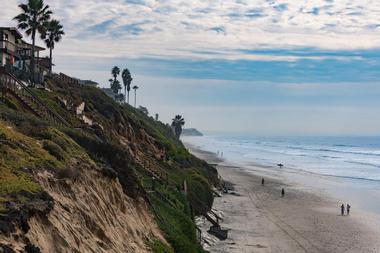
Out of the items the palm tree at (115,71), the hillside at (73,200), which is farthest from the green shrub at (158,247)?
the palm tree at (115,71)

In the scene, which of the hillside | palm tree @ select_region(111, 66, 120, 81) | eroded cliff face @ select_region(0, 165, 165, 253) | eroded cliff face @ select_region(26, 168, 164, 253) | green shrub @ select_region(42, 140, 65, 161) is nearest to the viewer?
the hillside

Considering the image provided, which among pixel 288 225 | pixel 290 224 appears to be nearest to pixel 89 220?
pixel 288 225

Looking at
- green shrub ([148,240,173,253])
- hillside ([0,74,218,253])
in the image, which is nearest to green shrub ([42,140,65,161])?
hillside ([0,74,218,253])

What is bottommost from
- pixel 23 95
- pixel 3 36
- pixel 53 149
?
pixel 53 149

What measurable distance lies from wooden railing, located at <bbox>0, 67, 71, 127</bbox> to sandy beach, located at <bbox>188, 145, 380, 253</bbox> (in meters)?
14.7

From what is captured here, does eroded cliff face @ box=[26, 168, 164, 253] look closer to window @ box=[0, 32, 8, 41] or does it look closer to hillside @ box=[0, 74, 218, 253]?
hillside @ box=[0, 74, 218, 253]

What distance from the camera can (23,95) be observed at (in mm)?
33344

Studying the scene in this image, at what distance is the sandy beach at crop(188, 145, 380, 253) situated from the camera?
36.3 m

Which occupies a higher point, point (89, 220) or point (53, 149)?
point (53, 149)

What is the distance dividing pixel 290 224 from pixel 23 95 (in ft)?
86.7

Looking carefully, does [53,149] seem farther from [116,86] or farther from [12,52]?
[116,86]

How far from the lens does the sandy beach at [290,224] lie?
36344mm

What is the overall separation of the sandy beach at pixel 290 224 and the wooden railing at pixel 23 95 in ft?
48.2

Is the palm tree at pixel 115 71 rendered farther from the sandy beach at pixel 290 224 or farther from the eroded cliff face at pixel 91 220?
the eroded cliff face at pixel 91 220
